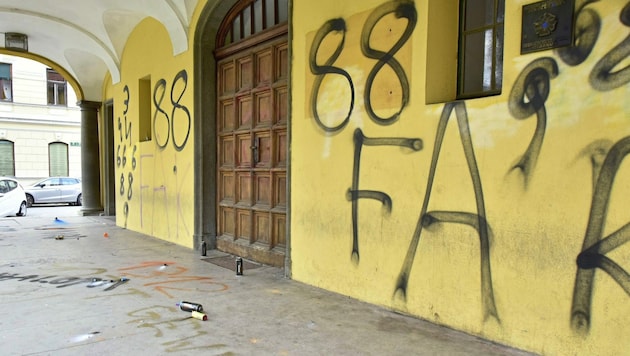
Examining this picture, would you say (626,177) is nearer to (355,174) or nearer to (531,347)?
(531,347)

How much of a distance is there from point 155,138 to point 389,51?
5.80 m

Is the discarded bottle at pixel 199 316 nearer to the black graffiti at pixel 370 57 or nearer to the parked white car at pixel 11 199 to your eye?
the black graffiti at pixel 370 57

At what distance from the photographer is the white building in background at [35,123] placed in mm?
18750

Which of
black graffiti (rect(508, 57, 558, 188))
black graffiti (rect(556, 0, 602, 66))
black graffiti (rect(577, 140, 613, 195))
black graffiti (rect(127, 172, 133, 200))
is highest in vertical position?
black graffiti (rect(556, 0, 602, 66))

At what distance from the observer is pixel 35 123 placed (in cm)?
1919

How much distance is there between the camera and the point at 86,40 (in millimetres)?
9922

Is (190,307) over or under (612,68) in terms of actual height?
under

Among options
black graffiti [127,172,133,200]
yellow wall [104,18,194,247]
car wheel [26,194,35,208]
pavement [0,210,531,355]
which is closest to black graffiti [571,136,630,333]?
pavement [0,210,531,355]

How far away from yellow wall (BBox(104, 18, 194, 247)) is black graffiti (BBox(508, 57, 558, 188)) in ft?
17.5

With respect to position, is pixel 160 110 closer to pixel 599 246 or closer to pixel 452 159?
pixel 452 159

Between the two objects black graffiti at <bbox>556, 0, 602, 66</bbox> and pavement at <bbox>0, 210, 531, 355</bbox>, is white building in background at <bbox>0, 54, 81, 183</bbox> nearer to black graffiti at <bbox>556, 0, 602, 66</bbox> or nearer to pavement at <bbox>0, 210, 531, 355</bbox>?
pavement at <bbox>0, 210, 531, 355</bbox>

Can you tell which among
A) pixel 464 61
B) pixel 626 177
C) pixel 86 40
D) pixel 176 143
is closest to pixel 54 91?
pixel 86 40

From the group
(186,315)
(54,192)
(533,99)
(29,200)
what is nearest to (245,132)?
(186,315)

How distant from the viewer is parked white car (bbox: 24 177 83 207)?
53.8 feet
